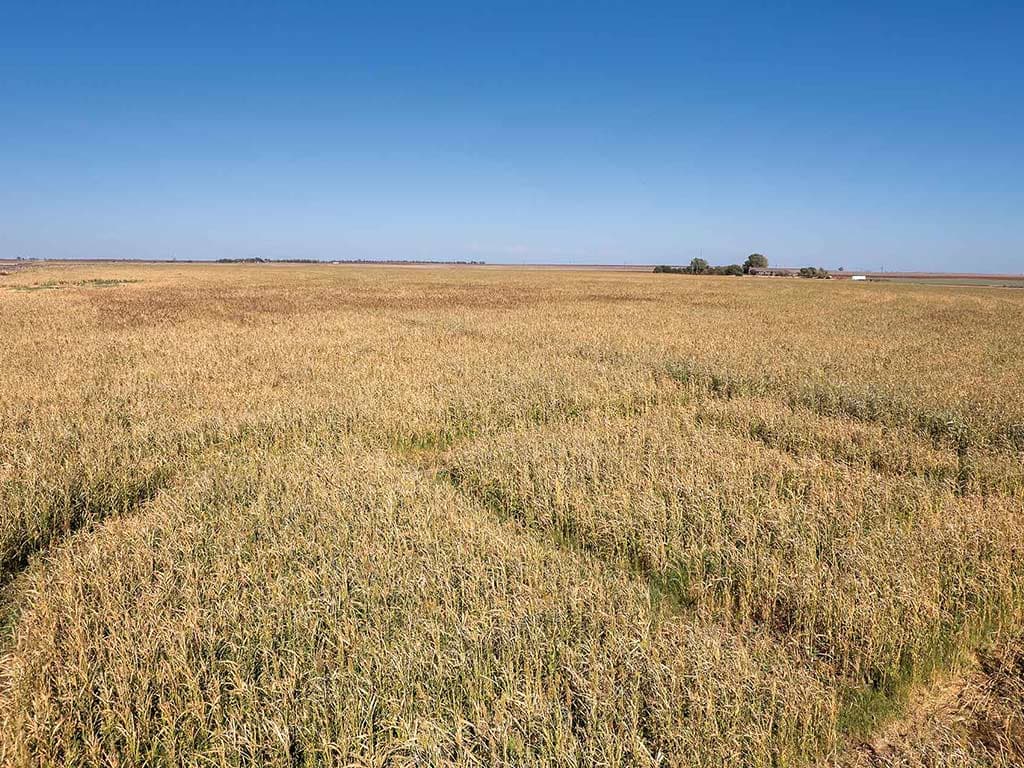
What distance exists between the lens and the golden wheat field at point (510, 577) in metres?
2.71

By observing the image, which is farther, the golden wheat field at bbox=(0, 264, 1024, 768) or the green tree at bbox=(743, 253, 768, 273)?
the green tree at bbox=(743, 253, 768, 273)

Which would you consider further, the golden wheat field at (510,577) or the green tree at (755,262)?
the green tree at (755,262)

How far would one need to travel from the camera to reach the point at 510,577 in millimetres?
4020

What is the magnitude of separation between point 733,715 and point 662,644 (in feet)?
1.96

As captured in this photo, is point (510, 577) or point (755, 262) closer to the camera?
point (510, 577)

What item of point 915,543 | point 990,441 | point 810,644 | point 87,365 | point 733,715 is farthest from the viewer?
point 87,365

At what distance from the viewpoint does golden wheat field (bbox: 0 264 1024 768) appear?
107 inches

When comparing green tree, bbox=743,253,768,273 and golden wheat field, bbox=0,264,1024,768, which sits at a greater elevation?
green tree, bbox=743,253,768,273

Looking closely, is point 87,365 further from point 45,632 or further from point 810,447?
point 810,447

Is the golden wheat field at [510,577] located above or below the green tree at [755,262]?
below

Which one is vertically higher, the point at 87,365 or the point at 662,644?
the point at 87,365

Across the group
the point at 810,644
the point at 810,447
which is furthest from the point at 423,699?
the point at 810,447

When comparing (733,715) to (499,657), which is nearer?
(733,715)

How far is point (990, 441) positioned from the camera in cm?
736
